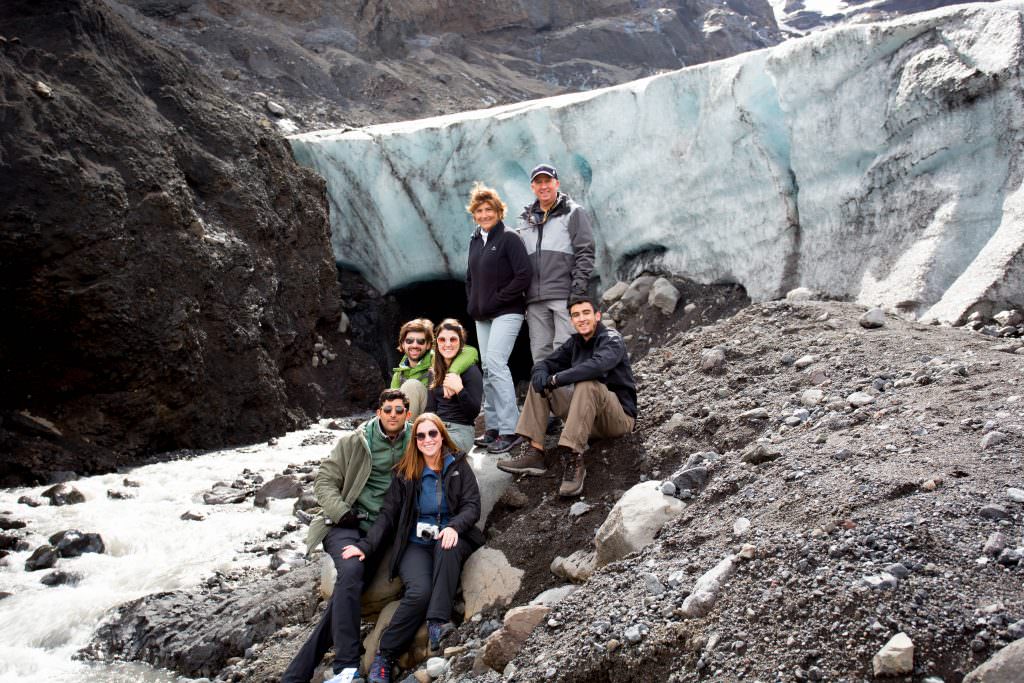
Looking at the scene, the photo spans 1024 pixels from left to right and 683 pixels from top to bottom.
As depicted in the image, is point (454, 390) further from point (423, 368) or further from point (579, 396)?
point (579, 396)

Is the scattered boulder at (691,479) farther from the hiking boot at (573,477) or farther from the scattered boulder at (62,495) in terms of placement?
the scattered boulder at (62,495)

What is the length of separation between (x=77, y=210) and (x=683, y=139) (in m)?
6.32

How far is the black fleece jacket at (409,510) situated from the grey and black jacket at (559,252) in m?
1.62

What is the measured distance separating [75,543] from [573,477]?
3.96m

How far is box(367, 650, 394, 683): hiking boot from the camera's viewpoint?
4102 millimetres

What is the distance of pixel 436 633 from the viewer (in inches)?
167

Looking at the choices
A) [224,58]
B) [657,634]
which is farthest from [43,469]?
[224,58]

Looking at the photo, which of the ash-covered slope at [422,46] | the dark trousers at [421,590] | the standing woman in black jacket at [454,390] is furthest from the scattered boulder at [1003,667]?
the ash-covered slope at [422,46]

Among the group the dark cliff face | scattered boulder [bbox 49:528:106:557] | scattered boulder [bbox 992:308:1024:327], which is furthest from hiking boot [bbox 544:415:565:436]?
the dark cliff face

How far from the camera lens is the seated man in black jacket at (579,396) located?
4.82 m

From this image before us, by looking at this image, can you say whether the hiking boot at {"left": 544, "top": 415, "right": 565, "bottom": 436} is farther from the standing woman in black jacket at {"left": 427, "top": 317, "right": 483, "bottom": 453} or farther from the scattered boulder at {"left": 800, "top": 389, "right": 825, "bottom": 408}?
the scattered boulder at {"left": 800, "top": 389, "right": 825, "bottom": 408}

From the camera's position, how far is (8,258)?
27.2 ft

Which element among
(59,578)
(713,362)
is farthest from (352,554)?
(713,362)

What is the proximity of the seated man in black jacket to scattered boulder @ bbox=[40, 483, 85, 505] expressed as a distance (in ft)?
14.2
